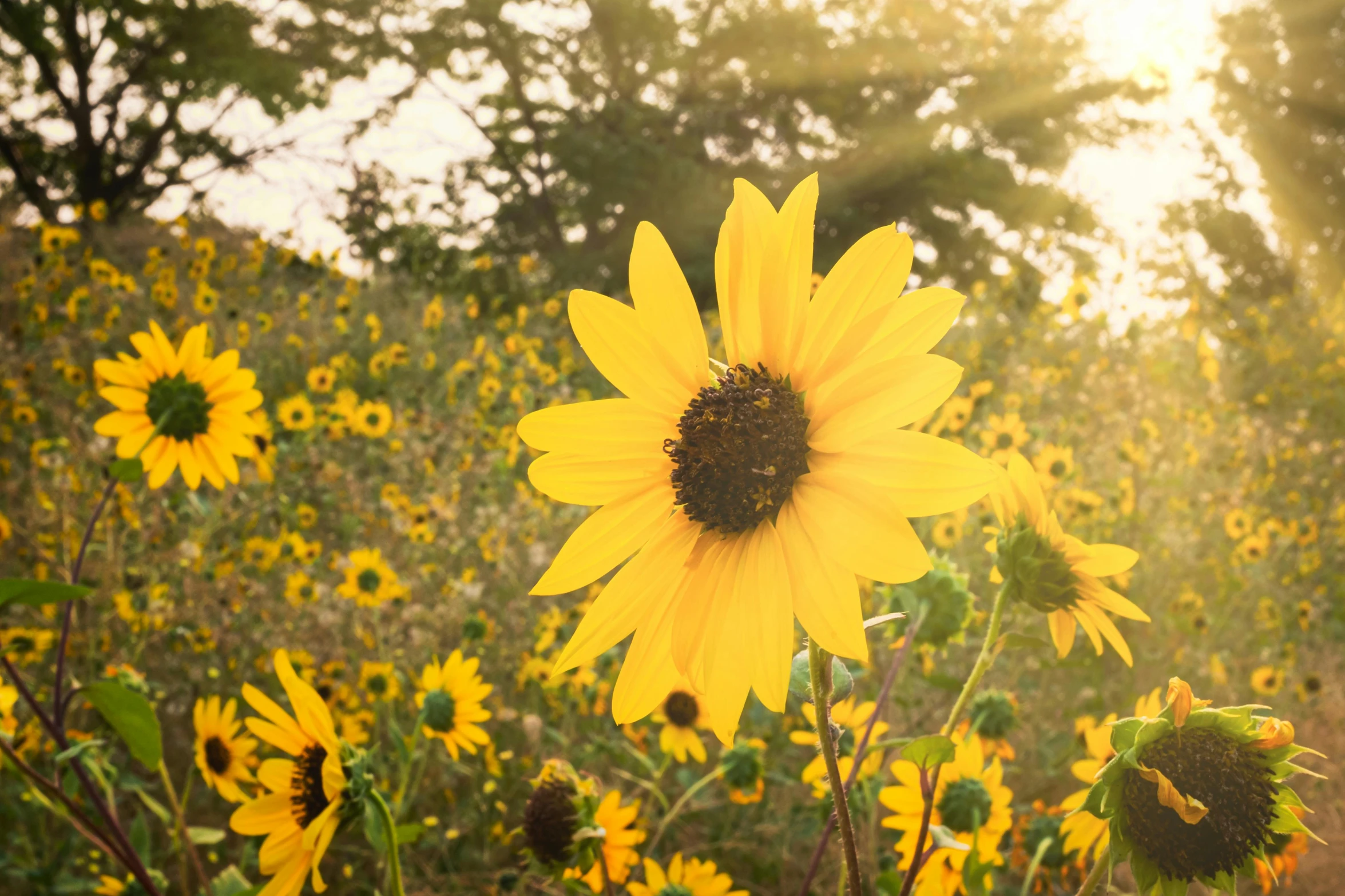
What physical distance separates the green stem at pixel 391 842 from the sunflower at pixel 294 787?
40 mm

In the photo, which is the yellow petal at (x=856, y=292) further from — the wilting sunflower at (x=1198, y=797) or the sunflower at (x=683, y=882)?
the sunflower at (x=683, y=882)

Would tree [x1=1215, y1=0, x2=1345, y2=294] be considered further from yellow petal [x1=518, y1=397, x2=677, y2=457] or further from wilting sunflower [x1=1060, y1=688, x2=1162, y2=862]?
yellow petal [x1=518, y1=397, x2=677, y2=457]

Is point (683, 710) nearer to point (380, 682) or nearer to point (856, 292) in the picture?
point (380, 682)

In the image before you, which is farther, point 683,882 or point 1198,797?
point 683,882

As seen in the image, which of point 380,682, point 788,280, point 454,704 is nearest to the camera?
point 788,280

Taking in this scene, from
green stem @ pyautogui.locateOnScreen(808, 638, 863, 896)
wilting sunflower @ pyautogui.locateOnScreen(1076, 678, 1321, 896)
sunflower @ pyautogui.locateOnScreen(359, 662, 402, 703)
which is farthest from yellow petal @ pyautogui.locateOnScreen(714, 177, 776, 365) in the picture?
sunflower @ pyautogui.locateOnScreen(359, 662, 402, 703)

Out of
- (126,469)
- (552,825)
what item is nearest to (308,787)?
(552,825)

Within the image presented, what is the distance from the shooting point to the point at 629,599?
0.69 metres

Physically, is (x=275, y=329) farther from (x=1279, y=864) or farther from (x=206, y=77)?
(x=206, y=77)

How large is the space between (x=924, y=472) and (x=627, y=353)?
0.94 feet

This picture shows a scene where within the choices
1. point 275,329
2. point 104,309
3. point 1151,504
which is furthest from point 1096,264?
point 104,309

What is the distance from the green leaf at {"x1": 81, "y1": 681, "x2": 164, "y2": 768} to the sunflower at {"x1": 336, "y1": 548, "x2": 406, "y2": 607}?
1.39 metres

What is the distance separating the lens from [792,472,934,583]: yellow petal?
527mm

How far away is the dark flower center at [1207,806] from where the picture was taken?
2.01ft
